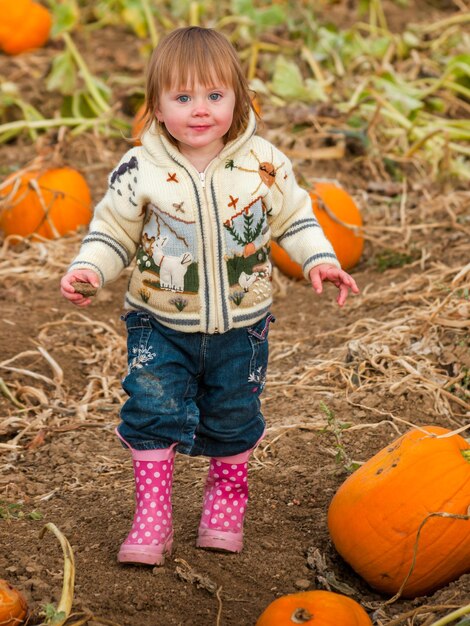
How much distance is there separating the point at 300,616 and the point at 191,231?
0.99 m

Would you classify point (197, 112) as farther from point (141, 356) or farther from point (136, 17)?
point (136, 17)

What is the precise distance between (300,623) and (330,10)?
7.74 m

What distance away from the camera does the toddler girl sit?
9.15ft

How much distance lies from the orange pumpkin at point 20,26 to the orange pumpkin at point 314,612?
22.1ft

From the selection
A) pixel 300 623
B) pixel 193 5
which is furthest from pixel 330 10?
pixel 300 623

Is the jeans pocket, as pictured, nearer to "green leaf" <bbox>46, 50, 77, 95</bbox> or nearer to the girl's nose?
the girl's nose

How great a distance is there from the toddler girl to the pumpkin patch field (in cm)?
8

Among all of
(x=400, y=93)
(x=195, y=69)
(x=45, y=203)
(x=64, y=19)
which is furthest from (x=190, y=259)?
(x=64, y=19)

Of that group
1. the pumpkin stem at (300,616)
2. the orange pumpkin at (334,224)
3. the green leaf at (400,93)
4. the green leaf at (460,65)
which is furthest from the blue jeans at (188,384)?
the green leaf at (460,65)

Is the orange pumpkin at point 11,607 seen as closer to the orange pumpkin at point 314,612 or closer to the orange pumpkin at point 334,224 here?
the orange pumpkin at point 314,612

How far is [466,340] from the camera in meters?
4.12

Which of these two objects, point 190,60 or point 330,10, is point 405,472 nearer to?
point 190,60

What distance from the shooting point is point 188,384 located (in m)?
2.95

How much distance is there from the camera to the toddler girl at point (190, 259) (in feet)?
9.15
